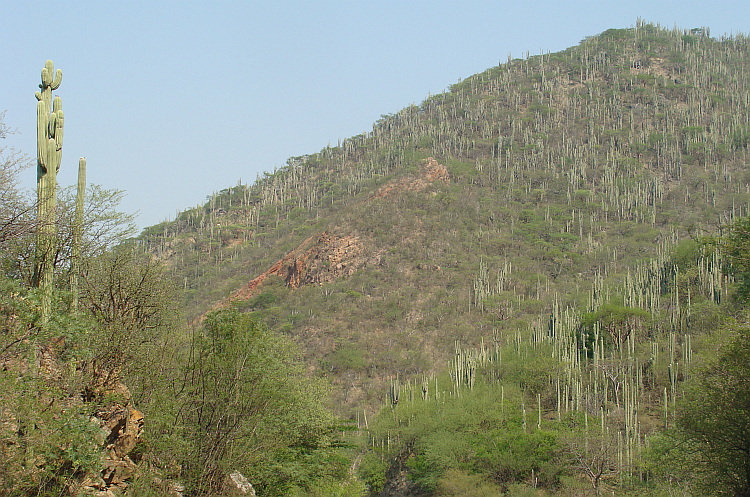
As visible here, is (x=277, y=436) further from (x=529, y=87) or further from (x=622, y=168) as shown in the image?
(x=529, y=87)

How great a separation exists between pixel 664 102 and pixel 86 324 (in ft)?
280

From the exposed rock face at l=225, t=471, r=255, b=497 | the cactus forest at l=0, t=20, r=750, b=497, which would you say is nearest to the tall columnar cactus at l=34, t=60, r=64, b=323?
the cactus forest at l=0, t=20, r=750, b=497

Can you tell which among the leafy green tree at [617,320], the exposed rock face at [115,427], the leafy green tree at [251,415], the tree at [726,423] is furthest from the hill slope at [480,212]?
the exposed rock face at [115,427]

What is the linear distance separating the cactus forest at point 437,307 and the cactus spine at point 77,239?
0.06 meters

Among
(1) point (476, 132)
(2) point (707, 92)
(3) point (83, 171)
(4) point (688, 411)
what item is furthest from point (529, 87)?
(3) point (83, 171)

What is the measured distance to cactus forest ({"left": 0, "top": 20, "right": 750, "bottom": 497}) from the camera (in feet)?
41.0

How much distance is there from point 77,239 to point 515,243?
5198 centimetres

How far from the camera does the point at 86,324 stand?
11.7 m

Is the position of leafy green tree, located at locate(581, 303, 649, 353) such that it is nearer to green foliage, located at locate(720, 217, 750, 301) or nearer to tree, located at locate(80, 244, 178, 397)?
green foliage, located at locate(720, 217, 750, 301)

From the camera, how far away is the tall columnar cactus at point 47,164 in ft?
39.1

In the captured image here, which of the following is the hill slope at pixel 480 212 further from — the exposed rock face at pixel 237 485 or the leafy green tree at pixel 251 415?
the exposed rock face at pixel 237 485

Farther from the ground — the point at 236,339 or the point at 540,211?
the point at 540,211

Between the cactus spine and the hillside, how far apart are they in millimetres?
20014

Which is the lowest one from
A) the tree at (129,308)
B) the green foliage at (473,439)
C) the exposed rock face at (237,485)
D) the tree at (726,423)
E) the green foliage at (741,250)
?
the green foliage at (473,439)
